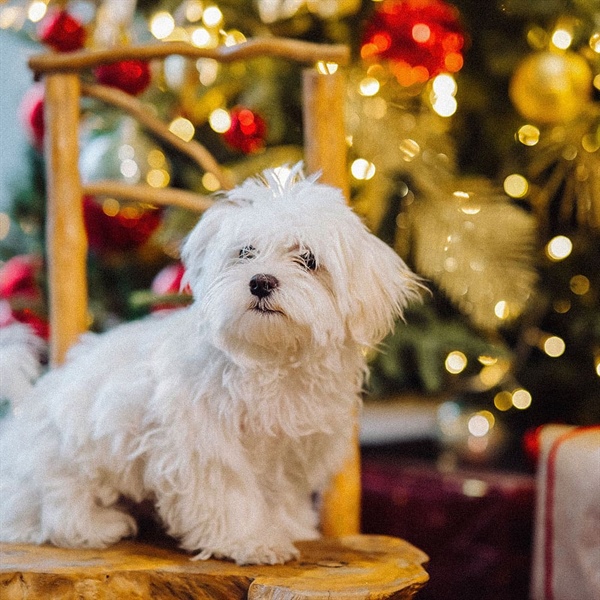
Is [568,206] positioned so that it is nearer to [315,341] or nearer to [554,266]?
[554,266]

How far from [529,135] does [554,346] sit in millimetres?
530

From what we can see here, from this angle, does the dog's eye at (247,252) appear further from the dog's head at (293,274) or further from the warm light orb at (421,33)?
the warm light orb at (421,33)

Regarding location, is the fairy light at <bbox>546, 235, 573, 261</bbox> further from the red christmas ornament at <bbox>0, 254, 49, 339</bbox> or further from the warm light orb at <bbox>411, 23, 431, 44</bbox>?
the red christmas ornament at <bbox>0, 254, 49, 339</bbox>

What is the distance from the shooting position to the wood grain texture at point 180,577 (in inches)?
41.1

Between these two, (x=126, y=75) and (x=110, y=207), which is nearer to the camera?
(x=126, y=75)

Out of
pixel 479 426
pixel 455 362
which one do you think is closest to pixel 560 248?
pixel 455 362

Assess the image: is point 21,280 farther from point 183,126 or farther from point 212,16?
→ point 212,16

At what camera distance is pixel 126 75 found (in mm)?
1693

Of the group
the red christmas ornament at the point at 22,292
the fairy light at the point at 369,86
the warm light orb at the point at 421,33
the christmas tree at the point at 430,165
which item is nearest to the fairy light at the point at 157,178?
the christmas tree at the point at 430,165

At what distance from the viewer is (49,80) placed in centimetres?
145

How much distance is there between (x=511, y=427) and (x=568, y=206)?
623 mm

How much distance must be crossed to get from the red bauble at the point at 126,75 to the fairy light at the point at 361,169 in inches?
19.7

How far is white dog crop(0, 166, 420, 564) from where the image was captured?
3.53 feet

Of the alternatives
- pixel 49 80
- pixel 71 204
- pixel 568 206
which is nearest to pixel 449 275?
pixel 568 206
